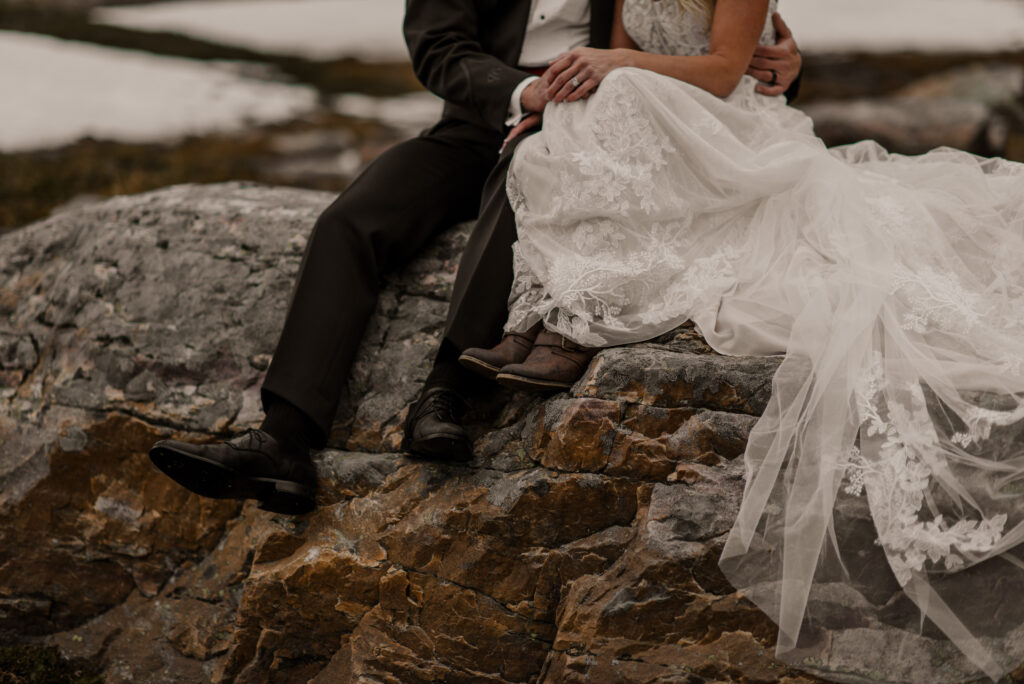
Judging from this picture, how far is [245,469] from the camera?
2.97 meters

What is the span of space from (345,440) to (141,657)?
1.14 m

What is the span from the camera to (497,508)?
2.92 meters

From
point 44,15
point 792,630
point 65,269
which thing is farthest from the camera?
point 44,15

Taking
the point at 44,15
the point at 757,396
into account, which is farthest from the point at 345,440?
the point at 44,15

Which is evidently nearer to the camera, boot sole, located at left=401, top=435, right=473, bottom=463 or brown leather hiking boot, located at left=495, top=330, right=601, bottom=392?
brown leather hiking boot, located at left=495, top=330, right=601, bottom=392

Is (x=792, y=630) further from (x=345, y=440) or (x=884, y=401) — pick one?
(x=345, y=440)

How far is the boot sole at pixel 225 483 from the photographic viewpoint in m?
2.90

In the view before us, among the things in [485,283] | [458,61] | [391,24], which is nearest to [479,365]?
[485,283]

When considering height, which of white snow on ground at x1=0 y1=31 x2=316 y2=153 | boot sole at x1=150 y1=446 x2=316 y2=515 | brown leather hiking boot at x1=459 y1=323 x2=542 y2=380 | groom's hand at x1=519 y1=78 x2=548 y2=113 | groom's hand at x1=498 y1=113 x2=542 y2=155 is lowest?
white snow on ground at x1=0 y1=31 x2=316 y2=153

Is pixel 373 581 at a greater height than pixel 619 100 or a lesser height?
lesser

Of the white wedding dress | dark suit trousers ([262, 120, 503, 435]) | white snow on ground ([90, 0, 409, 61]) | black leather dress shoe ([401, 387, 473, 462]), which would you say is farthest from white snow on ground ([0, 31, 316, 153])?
the white wedding dress

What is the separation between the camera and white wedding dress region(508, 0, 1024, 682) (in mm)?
2473

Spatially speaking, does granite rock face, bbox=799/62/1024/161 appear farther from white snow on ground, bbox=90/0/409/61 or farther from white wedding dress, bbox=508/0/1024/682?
white snow on ground, bbox=90/0/409/61

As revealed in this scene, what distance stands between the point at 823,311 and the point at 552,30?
1747 mm
